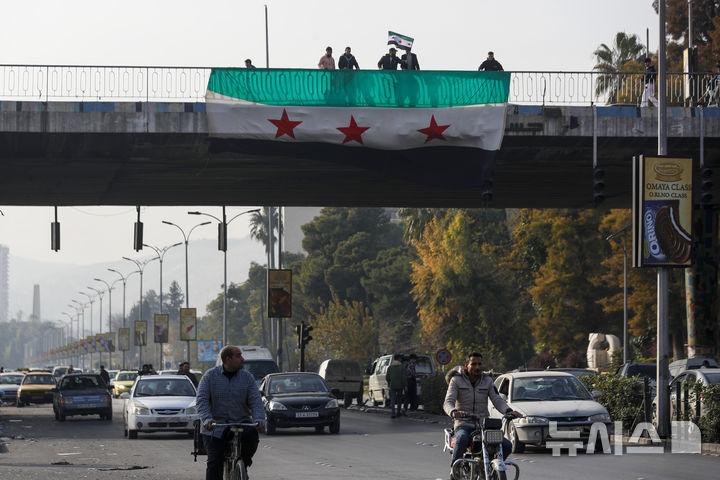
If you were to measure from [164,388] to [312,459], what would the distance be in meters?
9.19

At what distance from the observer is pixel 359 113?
34000 millimetres

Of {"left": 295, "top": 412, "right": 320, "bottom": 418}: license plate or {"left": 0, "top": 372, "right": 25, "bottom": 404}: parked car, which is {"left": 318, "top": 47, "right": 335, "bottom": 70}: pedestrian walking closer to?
{"left": 295, "top": 412, "right": 320, "bottom": 418}: license plate

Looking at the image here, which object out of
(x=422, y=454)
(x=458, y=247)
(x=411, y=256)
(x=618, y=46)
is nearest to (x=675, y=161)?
(x=422, y=454)

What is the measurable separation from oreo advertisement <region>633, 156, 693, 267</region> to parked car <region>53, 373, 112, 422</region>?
19.7m

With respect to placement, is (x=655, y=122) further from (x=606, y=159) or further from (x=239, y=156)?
(x=239, y=156)

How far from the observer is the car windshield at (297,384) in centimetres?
3046

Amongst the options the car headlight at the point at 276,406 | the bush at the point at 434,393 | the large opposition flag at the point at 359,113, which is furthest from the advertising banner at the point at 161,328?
the car headlight at the point at 276,406

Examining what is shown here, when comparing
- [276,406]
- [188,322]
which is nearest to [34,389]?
[188,322]

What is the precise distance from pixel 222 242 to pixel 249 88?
16601 mm

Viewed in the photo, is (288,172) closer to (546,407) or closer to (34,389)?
(546,407)

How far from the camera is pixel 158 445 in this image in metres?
26.2

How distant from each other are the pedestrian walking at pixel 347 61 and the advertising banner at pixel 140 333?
68192mm

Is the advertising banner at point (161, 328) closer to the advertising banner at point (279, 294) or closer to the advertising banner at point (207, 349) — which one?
the advertising banner at point (207, 349)

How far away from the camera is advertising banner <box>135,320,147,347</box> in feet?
333
